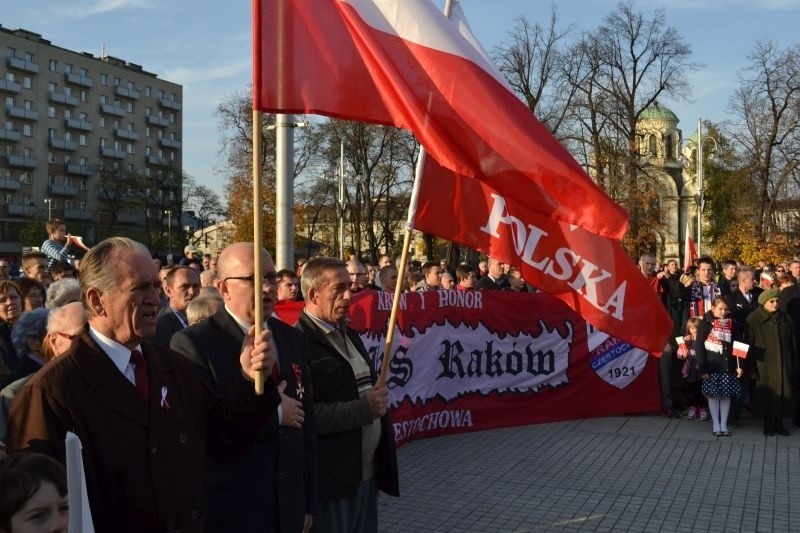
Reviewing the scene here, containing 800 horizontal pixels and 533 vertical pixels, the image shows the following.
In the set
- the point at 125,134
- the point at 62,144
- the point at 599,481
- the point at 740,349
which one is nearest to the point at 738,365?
the point at 740,349

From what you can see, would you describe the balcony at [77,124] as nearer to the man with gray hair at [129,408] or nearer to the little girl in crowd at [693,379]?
the little girl in crowd at [693,379]

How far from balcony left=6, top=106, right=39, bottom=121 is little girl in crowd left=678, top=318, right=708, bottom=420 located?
8880 cm

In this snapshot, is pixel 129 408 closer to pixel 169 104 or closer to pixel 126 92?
pixel 126 92

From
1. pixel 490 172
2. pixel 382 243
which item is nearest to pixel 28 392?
pixel 490 172

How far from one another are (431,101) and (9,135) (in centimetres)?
9290

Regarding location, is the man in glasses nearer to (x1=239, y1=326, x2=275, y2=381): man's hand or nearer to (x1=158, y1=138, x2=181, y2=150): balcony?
(x1=239, y1=326, x2=275, y2=381): man's hand

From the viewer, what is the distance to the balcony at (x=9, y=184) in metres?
87.3

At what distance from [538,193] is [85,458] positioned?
2457 mm

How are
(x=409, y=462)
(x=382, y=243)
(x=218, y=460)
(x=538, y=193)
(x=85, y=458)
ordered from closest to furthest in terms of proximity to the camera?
(x=85, y=458) < (x=218, y=460) < (x=538, y=193) < (x=409, y=462) < (x=382, y=243)

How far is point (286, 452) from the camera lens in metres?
3.74

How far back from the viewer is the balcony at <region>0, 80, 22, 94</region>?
8600 centimetres

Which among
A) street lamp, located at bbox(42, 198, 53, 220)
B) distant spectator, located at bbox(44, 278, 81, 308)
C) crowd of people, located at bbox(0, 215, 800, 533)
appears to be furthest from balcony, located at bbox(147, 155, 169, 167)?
crowd of people, located at bbox(0, 215, 800, 533)

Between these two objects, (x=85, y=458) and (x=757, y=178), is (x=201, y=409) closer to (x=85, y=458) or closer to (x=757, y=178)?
(x=85, y=458)

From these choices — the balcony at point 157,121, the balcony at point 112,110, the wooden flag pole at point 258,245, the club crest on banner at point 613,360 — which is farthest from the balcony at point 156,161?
the wooden flag pole at point 258,245
